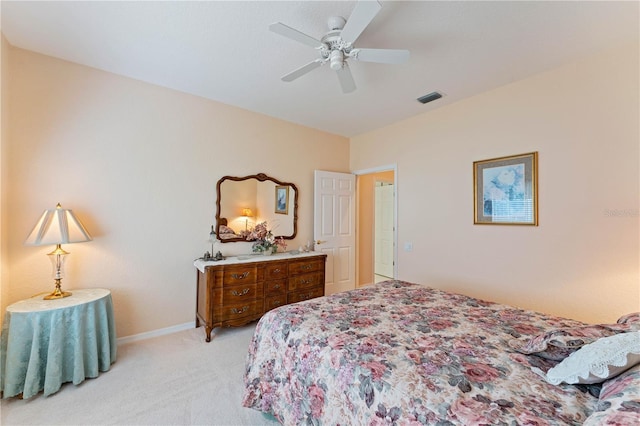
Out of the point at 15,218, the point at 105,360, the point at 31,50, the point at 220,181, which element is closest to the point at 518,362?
the point at 105,360

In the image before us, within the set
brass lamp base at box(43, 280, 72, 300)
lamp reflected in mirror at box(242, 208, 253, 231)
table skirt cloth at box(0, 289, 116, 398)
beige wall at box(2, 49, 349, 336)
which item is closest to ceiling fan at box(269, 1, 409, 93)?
beige wall at box(2, 49, 349, 336)

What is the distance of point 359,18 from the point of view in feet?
5.09

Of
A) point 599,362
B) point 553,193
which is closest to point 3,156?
point 599,362

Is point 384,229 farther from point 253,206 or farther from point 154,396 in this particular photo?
point 154,396

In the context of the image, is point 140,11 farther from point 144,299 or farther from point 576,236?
point 576,236

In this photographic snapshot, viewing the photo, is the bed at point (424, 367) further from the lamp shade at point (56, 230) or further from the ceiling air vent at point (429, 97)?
Result: the ceiling air vent at point (429, 97)

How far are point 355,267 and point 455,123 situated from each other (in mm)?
2673

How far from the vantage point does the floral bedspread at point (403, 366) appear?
0.93 metres

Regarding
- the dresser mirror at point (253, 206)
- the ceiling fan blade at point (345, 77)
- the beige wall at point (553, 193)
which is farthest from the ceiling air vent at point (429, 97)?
the dresser mirror at point (253, 206)

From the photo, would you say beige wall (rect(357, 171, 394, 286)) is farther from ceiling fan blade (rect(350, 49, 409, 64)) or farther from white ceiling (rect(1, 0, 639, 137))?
ceiling fan blade (rect(350, 49, 409, 64))

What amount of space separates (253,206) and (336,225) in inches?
56.4

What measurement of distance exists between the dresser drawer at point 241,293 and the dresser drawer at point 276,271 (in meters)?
0.17

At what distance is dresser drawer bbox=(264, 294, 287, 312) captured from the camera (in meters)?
3.17

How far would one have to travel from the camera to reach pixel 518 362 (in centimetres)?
119
